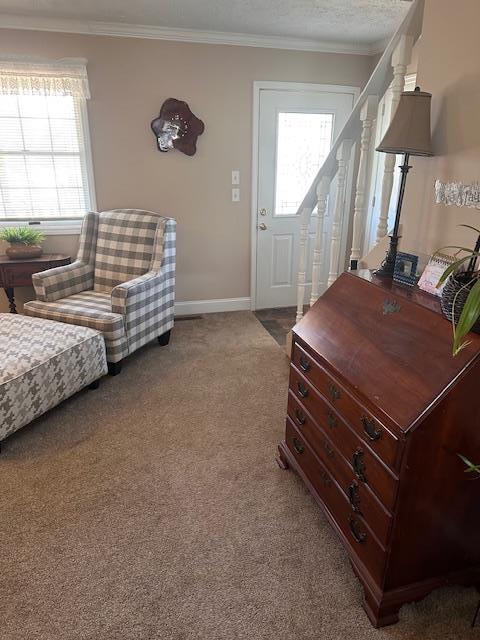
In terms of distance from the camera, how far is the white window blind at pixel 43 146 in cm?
338

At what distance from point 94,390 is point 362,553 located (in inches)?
77.3

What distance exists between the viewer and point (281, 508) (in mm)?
1872

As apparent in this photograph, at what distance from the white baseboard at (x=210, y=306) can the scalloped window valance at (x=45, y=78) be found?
6.36 ft

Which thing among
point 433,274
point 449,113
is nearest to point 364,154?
point 449,113

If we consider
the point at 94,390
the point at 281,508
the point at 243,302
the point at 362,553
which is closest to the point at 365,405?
the point at 362,553

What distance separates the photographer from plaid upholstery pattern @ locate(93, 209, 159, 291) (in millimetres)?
3369

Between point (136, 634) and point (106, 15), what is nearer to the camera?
point (136, 634)

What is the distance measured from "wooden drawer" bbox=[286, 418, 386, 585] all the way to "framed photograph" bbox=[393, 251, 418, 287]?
784 mm

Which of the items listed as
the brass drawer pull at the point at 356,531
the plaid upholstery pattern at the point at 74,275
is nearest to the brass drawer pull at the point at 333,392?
the brass drawer pull at the point at 356,531

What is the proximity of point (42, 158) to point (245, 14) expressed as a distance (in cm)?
194

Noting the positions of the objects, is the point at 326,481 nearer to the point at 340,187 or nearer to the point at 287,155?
the point at 340,187

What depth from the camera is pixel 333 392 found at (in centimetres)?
157

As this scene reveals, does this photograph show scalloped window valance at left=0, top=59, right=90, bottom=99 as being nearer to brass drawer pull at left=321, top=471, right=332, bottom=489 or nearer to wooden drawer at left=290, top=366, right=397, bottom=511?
wooden drawer at left=290, top=366, right=397, bottom=511

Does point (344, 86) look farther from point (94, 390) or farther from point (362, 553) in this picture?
point (362, 553)
